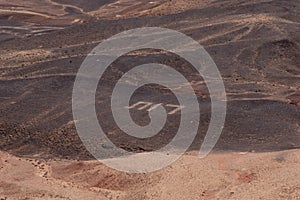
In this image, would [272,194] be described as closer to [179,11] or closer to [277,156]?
[277,156]

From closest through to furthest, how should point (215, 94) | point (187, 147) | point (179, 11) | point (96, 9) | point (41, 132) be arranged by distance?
point (187, 147) → point (41, 132) → point (215, 94) → point (179, 11) → point (96, 9)

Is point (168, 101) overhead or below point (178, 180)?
overhead

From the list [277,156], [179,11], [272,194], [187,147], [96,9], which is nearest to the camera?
[272,194]

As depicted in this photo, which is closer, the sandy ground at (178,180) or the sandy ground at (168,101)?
the sandy ground at (178,180)

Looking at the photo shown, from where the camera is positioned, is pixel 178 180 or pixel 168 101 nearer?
pixel 178 180

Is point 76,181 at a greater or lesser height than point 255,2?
lesser

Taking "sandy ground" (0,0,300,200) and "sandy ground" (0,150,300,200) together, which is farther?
"sandy ground" (0,0,300,200)

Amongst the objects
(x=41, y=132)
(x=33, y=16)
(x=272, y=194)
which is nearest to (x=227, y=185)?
(x=272, y=194)

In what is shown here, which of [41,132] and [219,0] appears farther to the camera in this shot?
[219,0]
